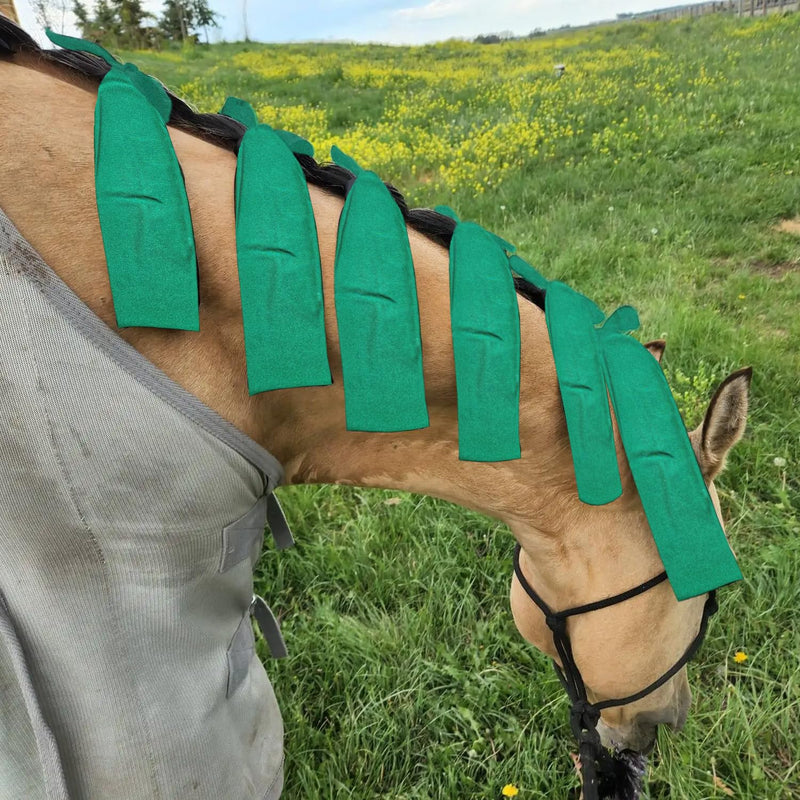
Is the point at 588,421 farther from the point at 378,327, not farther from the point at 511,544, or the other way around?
the point at 511,544

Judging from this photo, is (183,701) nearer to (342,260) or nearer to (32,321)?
(32,321)

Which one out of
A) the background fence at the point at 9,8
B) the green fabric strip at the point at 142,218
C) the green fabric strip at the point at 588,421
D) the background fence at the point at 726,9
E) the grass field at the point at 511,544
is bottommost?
the grass field at the point at 511,544

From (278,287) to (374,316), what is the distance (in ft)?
0.41

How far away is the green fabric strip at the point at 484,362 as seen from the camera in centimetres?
78

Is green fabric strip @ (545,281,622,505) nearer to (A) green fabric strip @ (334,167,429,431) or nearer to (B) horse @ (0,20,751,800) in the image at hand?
(B) horse @ (0,20,751,800)

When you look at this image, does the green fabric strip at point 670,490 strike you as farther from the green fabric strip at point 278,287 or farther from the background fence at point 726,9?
the background fence at point 726,9

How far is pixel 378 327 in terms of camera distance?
0.74 meters

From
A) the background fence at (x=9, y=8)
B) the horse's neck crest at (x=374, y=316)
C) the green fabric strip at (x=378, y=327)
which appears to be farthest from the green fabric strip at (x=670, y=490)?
the background fence at (x=9, y=8)

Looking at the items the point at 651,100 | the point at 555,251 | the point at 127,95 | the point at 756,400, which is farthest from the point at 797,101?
the point at 127,95

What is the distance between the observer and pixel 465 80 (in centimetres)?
1097

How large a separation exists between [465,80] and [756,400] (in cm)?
1028

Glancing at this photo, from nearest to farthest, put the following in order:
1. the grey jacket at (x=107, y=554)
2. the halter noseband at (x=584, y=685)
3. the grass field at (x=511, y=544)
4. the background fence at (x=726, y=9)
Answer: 1. the grey jacket at (x=107, y=554)
2. the halter noseband at (x=584, y=685)
3. the grass field at (x=511, y=544)
4. the background fence at (x=726, y=9)

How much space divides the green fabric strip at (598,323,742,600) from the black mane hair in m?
0.23

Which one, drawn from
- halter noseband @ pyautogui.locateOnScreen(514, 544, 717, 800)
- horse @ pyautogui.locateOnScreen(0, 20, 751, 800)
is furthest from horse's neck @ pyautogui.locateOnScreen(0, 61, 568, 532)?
halter noseband @ pyautogui.locateOnScreen(514, 544, 717, 800)
